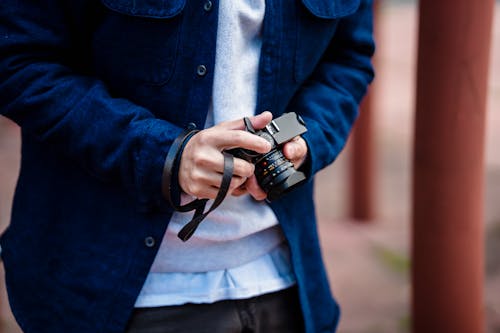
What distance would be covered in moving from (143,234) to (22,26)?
45cm

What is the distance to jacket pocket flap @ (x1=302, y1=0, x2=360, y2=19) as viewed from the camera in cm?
137

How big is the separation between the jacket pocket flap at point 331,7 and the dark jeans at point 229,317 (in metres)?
0.60

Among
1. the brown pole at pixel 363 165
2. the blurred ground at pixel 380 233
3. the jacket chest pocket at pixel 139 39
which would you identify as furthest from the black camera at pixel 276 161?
the brown pole at pixel 363 165

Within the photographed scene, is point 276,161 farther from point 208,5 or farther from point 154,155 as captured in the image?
point 208,5

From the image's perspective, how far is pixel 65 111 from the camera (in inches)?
48.6

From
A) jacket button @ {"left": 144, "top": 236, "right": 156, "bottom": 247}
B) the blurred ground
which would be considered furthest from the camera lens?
the blurred ground

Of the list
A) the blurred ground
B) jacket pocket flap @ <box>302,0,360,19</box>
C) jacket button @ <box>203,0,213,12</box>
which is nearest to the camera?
jacket button @ <box>203,0,213,12</box>

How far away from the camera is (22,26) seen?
47.8 inches

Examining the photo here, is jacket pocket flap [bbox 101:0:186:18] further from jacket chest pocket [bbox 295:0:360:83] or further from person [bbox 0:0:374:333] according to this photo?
jacket chest pocket [bbox 295:0:360:83]

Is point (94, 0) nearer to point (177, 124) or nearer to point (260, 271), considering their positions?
point (177, 124)

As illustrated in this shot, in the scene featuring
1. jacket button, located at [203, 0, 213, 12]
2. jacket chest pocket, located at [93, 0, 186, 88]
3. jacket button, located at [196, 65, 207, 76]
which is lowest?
jacket button, located at [196, 65, 207, 76]

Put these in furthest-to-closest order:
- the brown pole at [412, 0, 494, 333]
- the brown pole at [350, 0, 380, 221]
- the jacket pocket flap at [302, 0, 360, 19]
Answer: the brown pole at [350, 0, 380, 221], the brown pole at [412, 0, 494, 333], the jacket pocket flap at [302, 0, 360, 19]

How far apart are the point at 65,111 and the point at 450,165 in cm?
144

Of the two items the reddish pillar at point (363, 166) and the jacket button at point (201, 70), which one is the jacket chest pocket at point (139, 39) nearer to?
the jacket button at point (201, 70)
